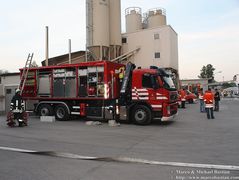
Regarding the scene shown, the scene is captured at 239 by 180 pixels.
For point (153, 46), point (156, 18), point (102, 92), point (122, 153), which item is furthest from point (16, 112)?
point (156, 18)

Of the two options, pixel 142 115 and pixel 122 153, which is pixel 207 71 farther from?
pixel 122 153

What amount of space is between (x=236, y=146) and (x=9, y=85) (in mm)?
18451

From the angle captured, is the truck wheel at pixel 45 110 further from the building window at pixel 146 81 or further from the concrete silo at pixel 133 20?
the concrete silo at pixel 133 20

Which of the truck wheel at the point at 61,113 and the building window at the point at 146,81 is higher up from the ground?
the building window at the point at 146,81

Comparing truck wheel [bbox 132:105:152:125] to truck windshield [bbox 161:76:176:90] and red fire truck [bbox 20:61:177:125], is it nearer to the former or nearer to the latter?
red fire truck [bbox 20:61:177:125]

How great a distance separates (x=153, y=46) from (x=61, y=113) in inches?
722

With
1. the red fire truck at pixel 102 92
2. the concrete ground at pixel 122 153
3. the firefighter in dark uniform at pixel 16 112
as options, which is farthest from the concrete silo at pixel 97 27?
the concrete ground at pixel 122 153

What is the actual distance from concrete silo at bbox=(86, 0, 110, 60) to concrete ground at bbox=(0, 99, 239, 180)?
17777 mm

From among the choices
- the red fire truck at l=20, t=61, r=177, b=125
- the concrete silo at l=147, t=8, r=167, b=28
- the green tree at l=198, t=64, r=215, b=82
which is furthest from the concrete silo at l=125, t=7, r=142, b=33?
the green tree at l=198, t=64, r=215, b=82

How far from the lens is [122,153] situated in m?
7.35

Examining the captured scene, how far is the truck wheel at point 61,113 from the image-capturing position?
15.2 metres

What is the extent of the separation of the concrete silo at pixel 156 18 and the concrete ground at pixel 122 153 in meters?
27.2

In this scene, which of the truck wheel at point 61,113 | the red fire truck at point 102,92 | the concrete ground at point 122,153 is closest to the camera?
the concrete ground at point 122,153

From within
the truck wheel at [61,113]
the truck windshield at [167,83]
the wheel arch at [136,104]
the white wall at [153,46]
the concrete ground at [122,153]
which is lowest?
the concrete ground at [122,153]
